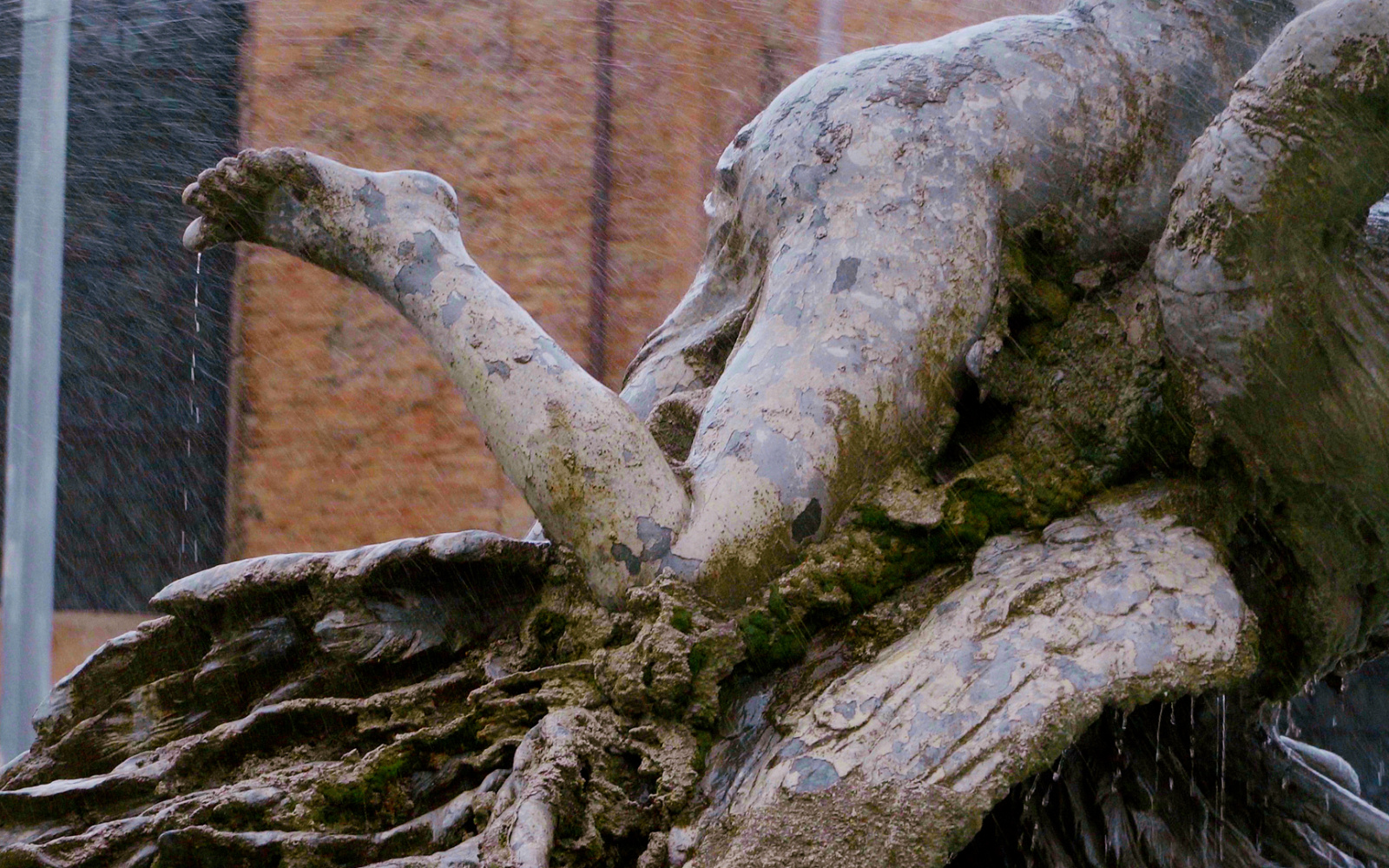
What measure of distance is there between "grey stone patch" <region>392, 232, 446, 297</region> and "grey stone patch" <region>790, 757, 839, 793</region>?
1.07 m

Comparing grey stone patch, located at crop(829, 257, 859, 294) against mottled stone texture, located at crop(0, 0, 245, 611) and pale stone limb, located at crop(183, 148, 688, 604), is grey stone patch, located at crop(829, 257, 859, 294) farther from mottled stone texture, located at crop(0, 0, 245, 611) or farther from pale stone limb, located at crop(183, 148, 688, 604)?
mottled stone texture, located at crop(0, 0, 245, 611)

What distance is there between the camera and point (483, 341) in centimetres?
236

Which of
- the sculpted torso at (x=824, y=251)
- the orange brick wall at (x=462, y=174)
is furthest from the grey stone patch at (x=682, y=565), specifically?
the orange brick wall at (x=462, y=174)

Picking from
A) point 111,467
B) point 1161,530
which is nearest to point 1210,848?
point 1161,530

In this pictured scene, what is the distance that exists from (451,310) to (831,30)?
475 cm

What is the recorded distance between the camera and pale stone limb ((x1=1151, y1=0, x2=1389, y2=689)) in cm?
194

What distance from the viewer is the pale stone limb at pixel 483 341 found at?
218 cm

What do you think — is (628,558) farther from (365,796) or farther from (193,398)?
(193,398)

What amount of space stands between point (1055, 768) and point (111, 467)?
6.32 metres

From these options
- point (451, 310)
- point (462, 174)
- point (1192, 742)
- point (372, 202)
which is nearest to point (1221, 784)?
point (1192, 742)

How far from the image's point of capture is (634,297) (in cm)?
661

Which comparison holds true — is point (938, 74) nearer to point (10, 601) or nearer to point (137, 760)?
point (137, 760)

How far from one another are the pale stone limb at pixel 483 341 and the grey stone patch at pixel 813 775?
424mm

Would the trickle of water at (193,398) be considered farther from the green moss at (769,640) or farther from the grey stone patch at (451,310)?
the green moss at (769,640)
